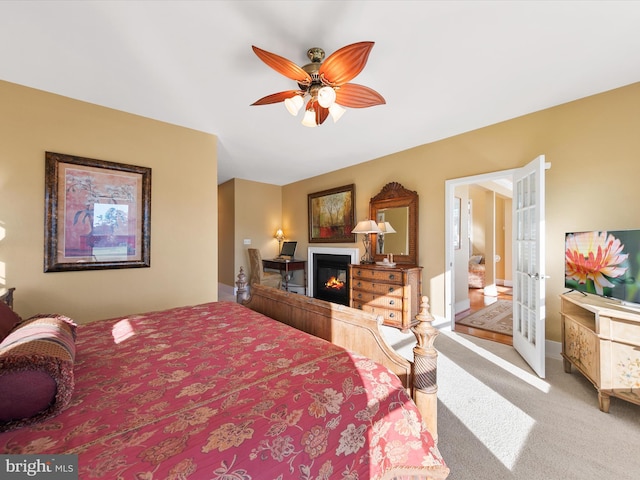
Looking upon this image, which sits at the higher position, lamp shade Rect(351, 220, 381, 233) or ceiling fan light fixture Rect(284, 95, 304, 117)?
ceiling fan light fixture Rect(284, 95, 304, 117)

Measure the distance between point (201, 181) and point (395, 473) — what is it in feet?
11.1

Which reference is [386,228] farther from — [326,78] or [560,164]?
[326,78]

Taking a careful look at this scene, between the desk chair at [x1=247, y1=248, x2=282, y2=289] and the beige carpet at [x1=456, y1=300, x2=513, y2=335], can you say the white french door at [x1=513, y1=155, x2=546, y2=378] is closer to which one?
the beige carpet at [x1=456, y1=300, x2=513, y2=335]

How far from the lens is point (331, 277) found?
516 centimetres

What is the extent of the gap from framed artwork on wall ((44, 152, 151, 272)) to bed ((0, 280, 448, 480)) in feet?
4.87

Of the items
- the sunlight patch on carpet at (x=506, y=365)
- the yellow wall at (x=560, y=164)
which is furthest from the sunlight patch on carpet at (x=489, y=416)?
the yellow wall at (x=560, y=164)

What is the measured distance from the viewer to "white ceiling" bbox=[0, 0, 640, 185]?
1588 mm

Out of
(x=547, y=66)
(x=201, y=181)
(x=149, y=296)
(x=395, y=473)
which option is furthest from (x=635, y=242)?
(x=149, y=296)

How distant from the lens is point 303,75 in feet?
5.89

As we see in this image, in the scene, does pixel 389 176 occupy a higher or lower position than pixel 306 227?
A: higher

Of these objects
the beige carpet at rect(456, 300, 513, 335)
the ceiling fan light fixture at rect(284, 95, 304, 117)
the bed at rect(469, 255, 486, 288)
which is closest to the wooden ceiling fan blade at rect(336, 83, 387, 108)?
the ceiling fan light fixture at rect(284, 95, 304, 117)

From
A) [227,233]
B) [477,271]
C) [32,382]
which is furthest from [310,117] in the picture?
[477,271]

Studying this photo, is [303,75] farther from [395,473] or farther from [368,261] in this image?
[368,261]

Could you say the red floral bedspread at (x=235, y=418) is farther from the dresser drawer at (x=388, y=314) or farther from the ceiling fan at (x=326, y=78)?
the dresser drawer at (x=388, y=314)
